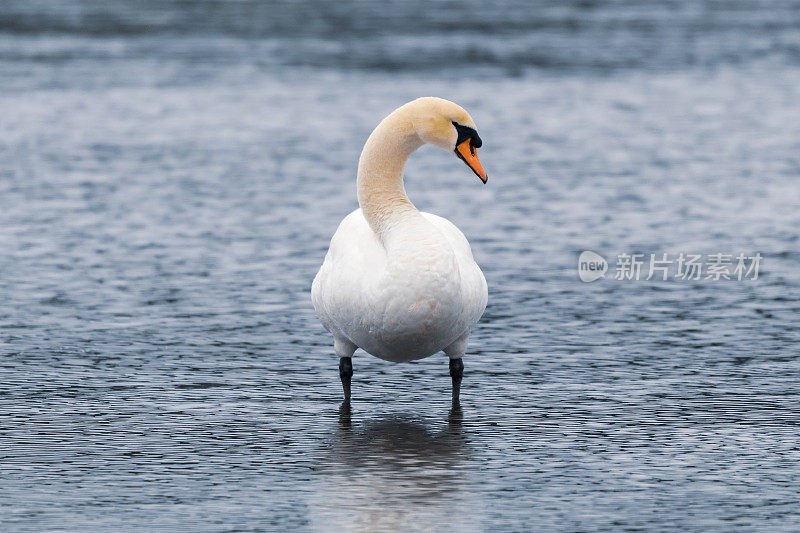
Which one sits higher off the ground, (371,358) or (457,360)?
(457,360)

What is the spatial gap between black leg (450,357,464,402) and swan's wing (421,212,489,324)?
0.24 m

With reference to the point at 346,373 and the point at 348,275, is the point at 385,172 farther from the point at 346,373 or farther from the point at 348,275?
the point at 346,373

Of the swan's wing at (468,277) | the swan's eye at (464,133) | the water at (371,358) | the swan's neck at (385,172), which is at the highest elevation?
the swan's eye at (464,133)

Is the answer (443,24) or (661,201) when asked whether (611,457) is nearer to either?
(661,201)

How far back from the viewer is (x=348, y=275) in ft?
23.3

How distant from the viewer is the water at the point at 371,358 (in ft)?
19.4

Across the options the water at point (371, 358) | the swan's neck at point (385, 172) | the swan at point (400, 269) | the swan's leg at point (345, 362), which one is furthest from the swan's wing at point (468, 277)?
the swan's leg at point (345, 362)

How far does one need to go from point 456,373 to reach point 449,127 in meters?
1.23

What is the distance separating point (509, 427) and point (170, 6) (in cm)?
→ 3207

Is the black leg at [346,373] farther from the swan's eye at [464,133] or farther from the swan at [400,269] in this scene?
the swan's eye at [464,133]

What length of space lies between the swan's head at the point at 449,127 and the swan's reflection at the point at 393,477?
126cm

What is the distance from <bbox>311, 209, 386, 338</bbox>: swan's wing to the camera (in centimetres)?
698

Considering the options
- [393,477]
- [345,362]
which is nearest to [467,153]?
[345,362]

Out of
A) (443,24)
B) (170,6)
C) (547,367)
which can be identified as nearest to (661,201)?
A: (547,367)
